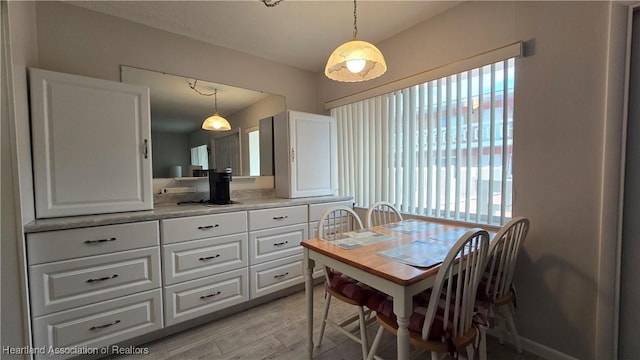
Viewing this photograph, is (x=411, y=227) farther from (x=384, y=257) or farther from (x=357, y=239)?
(x=384, y=257)

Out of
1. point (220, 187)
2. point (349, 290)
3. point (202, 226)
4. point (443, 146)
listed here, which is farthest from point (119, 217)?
point (443, 146)

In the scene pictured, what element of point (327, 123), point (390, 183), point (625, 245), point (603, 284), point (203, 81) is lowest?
point (603, 284)

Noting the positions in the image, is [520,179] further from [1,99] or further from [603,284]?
[1,99]

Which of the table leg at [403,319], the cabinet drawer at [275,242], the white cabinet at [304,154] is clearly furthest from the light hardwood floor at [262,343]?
the white cabinet at [304,154]

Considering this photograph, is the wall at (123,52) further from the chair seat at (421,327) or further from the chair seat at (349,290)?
the chair seat at (421,327)

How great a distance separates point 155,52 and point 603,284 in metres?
3.52

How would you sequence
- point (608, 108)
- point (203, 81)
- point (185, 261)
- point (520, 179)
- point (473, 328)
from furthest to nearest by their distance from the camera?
point (203, 81) < point (185, 261) < point (520, 179) < point (608, 108) < point (473, 328)

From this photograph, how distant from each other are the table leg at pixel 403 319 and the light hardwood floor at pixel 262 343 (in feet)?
2.33

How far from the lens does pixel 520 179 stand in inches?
65.9

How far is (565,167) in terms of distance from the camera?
1490 millimetres

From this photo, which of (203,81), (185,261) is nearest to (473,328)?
(185,261)

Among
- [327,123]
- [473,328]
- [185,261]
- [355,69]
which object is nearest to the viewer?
[473,328]

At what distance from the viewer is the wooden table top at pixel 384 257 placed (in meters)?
1.07

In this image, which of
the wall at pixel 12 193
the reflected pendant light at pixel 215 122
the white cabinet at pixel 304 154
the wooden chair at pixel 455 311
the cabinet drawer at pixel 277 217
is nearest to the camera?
the wooden chair at pixel 455 311
